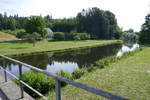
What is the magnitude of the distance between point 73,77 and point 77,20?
199 ft

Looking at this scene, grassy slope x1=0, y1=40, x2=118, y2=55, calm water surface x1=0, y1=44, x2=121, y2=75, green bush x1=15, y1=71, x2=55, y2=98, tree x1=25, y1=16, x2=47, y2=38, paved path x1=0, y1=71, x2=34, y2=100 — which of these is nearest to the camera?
paved path x1=0, y1=71, x2=34, y2=100

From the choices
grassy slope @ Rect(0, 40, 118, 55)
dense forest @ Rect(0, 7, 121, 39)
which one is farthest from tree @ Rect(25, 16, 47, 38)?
dense forest @ Rect(0, 7, 121, 39)

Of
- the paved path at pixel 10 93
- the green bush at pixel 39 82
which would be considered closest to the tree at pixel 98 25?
the green bush at pixel 39 82

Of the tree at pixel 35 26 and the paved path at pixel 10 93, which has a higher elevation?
the tree at pixel 35 26

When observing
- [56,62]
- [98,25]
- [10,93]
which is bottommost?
[56,62]

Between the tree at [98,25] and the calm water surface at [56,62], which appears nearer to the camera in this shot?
the calm water surface at [56,62]

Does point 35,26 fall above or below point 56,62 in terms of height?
above

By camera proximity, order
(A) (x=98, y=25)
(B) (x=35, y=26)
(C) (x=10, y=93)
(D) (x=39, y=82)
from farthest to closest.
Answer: (A) (x=98, y=25), (B) (x=35, y=26), (D) (x=39, y=82), (C) (x=10, y=93)

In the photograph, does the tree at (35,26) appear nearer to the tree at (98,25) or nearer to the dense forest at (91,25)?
the dense forest at (91,25)

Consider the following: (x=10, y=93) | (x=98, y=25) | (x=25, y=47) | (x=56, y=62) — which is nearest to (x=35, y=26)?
(x=25, y=47)

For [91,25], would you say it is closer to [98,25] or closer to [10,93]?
[98,25]

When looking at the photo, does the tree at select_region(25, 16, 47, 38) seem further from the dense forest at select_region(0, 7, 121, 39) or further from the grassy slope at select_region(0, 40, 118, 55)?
the dense forest at select_region(0, 7, 121, 39)

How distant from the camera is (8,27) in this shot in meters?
66.9

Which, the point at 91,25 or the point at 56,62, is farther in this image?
the point at 91,25
